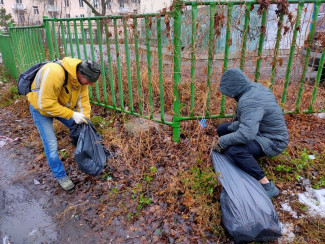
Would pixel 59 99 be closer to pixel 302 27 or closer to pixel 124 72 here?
pixel 124 72

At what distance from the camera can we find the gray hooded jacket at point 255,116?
100 inches

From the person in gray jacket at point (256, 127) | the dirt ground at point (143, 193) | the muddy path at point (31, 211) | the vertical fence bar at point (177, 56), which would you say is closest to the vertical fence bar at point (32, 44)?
the dirt ground at point (143, 193)

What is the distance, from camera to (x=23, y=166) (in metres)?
3.87

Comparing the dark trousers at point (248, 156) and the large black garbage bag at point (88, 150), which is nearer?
the dark trousers at point (248, 156)

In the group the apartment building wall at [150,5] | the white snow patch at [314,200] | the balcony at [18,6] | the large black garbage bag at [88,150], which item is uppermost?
the balcony at [18,6]

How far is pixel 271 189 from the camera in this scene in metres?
2.71

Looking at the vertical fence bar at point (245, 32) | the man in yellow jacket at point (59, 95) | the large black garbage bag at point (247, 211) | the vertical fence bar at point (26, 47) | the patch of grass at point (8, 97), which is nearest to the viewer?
the large black garbage bag at point (247, 211)

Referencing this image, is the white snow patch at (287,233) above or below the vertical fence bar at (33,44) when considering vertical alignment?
below

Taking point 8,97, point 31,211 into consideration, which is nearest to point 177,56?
point 31,211

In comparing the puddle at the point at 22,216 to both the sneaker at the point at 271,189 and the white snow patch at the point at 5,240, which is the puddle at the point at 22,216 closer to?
the white snow patch at the point at 5,240

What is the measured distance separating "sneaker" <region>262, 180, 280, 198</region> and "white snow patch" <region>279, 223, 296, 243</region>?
1.06ft

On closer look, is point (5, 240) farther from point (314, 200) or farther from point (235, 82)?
point (314, 200)

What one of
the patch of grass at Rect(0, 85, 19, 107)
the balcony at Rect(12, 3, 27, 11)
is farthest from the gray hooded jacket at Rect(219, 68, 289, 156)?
the balcony at Rect(12, 3, 27, 11)

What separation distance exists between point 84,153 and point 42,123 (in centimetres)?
65
